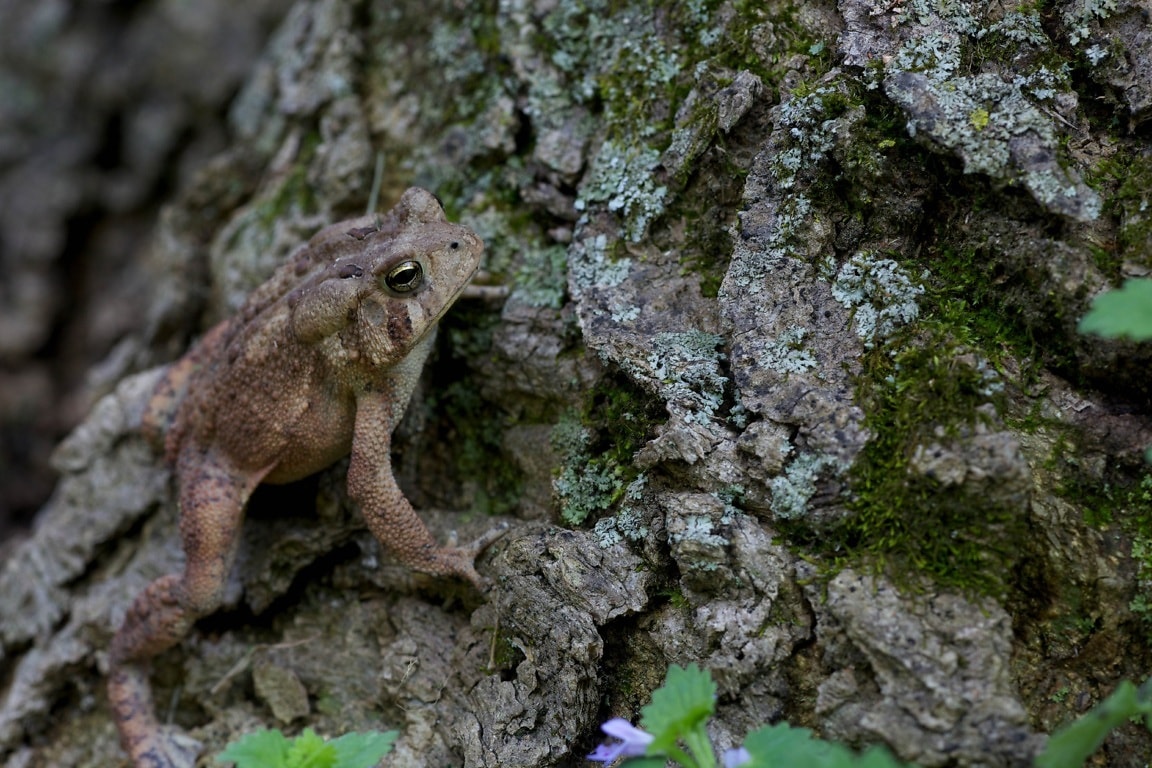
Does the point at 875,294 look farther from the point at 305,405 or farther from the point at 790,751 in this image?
the point at 305,405

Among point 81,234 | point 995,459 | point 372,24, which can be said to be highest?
point 372,24

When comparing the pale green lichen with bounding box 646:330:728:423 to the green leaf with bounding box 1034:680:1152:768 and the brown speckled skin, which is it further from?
the green leaf with bounding box 1034:680:1152:768

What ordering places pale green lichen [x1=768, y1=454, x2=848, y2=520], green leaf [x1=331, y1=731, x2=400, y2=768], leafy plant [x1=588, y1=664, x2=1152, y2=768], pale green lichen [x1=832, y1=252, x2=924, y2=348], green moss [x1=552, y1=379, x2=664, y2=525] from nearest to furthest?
leafy plant [x1=588, y1=664, x2=1152, y2=768], green leaf [x1=331, y1=731, x2=400, y2=768], pale green lichen [x1=768, y1=454, x2=848, y2=520], pale green lichen [x1=832, y1=252, x2=924, y2=348], green moss [x1=552, y1=379, x2=664, y2=525]

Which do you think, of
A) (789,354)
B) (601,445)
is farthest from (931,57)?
(601,445)

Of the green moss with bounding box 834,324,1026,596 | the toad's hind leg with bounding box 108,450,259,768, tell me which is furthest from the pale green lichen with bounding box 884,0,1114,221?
the toad's hind leg with bounding box 108,450,259,768

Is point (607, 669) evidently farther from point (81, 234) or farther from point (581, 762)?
point (81, 234)

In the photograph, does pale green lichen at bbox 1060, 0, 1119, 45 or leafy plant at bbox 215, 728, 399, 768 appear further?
pale green lichen at bbox 1060, 0, 1119, 45

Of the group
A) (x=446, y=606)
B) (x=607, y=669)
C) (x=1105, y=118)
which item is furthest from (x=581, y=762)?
(x=1105, y=118)
